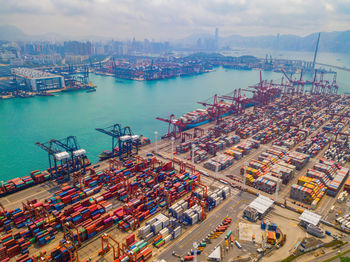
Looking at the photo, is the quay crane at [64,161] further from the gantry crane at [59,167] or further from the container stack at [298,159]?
the container stack at [298,159]

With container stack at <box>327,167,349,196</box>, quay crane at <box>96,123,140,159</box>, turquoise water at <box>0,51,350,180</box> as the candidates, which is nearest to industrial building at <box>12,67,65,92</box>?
turquoise water at <box>0,51,350,180</box>

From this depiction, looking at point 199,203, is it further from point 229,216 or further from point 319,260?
point 319,260

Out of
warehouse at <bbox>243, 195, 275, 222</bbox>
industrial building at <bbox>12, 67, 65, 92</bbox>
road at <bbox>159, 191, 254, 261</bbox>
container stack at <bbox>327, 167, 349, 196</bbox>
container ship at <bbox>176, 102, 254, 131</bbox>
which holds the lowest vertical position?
road at <bbox>159, 191, 254, 261</bbox>

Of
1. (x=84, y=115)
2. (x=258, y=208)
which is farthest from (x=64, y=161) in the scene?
(x=84, y=115)

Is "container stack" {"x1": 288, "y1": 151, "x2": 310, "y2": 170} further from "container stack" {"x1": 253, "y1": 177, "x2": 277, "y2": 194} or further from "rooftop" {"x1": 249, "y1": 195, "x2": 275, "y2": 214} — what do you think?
"rooftop" {"x1": 249, "y1": 195, "x2": 275, "y2": 214}

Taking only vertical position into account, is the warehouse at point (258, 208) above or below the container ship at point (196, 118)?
below

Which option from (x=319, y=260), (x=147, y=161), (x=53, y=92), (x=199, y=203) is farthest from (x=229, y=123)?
(x=53, y=92)

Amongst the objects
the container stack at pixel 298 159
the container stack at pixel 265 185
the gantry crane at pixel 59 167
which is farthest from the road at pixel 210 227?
the gantry crane at pixel 59 167

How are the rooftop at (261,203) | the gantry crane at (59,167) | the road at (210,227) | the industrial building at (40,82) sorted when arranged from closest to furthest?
the road at (210,227) < the rooftop at (261,203) < the gantry crane at (59,167) < the industrial building at (40,82)
